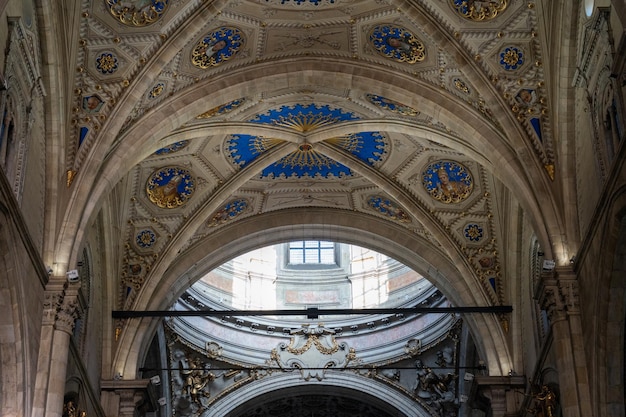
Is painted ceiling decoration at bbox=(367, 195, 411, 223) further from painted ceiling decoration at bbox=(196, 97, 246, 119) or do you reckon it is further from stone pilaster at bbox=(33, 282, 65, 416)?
stone pilaster at bbox=(33, 282, 65, 416)

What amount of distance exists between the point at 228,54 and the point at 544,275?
7652 mm

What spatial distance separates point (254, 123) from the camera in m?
24.3

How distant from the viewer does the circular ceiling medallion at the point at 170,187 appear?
25797 millimetres

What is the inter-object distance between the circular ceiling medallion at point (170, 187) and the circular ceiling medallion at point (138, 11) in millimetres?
5862

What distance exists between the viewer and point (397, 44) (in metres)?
21.8

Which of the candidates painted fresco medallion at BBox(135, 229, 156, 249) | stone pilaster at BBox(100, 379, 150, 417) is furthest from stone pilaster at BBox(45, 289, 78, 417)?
painted fresco medallion at BBox(135, 229, 156, 249)

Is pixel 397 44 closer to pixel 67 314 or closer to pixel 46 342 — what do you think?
pixel 67 314

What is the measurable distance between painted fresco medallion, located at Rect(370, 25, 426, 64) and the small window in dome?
18.9m

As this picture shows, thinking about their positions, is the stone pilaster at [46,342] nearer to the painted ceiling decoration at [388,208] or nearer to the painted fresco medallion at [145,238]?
the painted fresco medallion at [145,238]

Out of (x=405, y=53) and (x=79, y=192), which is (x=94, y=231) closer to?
(x=79, y=192)

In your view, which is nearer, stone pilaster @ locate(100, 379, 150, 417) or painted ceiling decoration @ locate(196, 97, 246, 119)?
painted ceiling decoration @ locate(196, 97, 246, 119)

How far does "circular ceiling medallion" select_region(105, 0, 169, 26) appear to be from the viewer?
20109mm

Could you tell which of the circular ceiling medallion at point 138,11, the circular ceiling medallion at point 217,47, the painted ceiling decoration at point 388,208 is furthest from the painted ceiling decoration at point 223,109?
the painted ceiling decoration at point 388,208

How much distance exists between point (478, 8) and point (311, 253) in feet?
69.1
